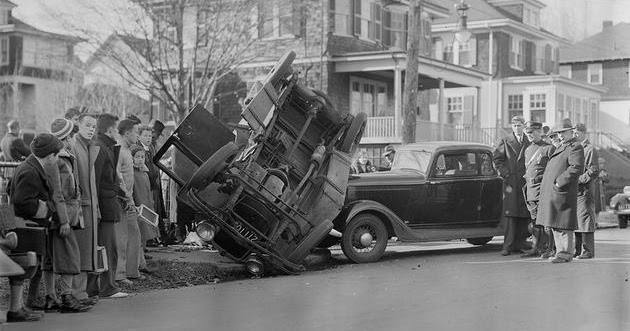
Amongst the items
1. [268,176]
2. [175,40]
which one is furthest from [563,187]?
[175,40]

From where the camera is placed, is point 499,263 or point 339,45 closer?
point 499,263

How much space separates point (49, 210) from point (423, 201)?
274 inches

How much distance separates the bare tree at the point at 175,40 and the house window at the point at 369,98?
255 inches

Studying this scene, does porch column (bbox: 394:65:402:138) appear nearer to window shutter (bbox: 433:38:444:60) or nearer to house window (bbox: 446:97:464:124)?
house window (bbox: 446:97:464:124)

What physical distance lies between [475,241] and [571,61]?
35489 millimetres

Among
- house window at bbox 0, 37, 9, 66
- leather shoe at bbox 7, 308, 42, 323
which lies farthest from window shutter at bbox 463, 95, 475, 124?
leather shoe at bbox 7, 308, 42, 323

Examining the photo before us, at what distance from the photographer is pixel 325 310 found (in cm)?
834

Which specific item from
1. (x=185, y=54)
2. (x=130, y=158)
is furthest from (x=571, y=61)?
(x=130, y=158)

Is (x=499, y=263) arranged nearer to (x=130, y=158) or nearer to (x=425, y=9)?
(x=130, y=158)

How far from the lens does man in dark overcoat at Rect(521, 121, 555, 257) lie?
13.2 m

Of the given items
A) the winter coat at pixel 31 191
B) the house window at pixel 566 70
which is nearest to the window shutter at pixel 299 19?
the winter coat at pixel 31 191

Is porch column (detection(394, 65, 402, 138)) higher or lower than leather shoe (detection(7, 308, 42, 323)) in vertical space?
higher

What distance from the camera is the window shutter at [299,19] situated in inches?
1147

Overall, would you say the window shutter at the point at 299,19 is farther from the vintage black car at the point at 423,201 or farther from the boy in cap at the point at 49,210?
the boy in cap at the point at 49,210
